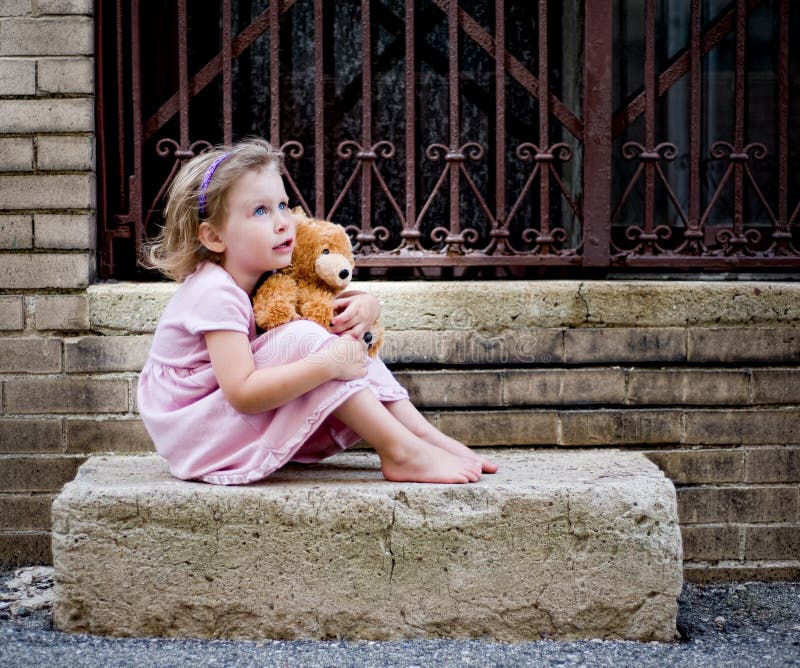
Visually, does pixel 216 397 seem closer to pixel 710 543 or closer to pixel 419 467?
pixel 419 467

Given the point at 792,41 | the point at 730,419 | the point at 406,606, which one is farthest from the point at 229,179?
the point at 792,41

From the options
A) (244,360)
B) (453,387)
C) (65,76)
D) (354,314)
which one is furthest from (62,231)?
(453,387)

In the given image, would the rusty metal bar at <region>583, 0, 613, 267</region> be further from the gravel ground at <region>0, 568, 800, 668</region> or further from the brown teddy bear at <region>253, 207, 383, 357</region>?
the gravel ground at <region>0, 568, 800, 668</region>

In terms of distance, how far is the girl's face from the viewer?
252 centimetres

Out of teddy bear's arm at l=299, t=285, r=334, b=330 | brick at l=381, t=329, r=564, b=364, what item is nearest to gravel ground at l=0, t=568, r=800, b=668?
teddy bear's arm at l=299, t=285, r=334, b=330

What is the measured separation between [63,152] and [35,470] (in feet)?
3.71

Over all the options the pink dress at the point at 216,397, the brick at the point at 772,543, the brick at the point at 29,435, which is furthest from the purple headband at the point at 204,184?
the brick at the point at 772,543

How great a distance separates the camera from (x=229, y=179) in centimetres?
253

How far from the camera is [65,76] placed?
10.2 feet

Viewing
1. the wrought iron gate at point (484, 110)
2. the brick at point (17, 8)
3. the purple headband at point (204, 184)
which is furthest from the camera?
the wrought iron gate at point (484, 110)

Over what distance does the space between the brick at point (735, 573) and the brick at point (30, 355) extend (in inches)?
93.5

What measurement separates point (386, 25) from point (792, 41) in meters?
1.78

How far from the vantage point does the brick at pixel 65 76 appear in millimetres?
3094

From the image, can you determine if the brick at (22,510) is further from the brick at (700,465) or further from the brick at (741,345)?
the brick at (741,345)
